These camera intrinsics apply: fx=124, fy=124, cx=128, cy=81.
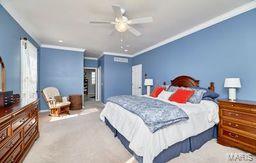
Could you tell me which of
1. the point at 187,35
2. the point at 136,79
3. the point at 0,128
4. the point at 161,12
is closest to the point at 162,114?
the point at 0,128

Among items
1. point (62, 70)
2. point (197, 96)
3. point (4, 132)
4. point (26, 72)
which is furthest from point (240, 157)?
point (62, 70)

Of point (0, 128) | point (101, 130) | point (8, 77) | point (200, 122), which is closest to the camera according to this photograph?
point (0, 128)

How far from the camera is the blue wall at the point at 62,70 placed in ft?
17.1

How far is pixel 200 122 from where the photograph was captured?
7.82ft

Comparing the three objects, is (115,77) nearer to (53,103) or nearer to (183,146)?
(53,103)

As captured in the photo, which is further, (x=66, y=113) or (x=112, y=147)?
(x=66, y=113)

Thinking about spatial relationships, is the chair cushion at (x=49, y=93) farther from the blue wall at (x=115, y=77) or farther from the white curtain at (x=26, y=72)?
the blue wall at (x=115, y=77)

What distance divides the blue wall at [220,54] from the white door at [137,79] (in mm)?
1907

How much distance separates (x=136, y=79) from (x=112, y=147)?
448 centimetres

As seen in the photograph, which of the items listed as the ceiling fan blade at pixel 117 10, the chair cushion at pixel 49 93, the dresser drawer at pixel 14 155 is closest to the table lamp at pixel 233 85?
the ceiling fan blade at pixel 117 10

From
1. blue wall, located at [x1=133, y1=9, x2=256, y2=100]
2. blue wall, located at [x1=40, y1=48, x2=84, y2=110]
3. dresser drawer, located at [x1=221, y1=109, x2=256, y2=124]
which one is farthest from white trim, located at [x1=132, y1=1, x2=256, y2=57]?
blue wall, located at [x1=40, y1=48, x2=84, y2=110]

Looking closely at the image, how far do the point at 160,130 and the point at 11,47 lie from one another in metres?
3.46

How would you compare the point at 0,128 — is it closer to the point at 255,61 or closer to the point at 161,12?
the point at 161,12

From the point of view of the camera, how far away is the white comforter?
172 centimetres
